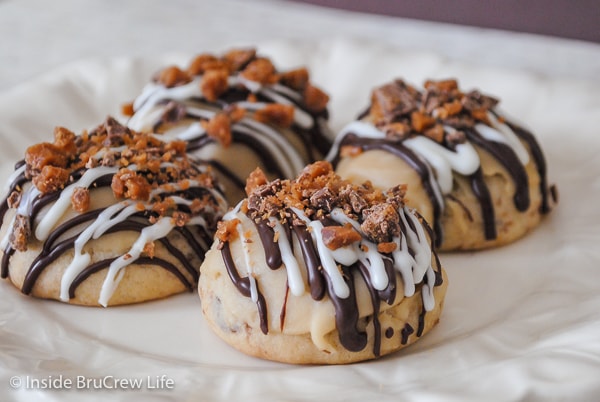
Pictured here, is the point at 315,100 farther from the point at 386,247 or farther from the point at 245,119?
the point at 386,247

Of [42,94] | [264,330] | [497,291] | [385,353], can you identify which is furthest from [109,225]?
[42,94]

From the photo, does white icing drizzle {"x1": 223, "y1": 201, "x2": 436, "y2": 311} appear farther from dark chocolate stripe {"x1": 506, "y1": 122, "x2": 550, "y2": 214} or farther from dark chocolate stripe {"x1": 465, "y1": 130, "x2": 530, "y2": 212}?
dark chocolate stripe {"x1": 506, "y1": 122, "x2": 550, "y2": 214}

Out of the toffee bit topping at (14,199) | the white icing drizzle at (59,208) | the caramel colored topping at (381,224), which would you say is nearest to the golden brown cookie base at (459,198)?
the caramel colored topping at (381,224)

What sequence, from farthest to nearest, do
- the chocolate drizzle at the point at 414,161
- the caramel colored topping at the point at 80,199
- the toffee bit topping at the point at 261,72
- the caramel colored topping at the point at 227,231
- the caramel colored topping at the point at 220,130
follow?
the toffee bit topping at the point at 261,72 < the caramel colored topping at the point at 220,130 < the chocolate drizzle at the point at 414,161 < the caramel colored topping at the point at 80,199 < the caramel colored topping at the point at 227,231

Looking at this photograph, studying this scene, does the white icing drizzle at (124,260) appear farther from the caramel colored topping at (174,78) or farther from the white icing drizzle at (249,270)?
the caramel colored topping at (174,78)

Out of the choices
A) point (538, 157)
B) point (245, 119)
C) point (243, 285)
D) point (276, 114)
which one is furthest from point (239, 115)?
point (538, 157)

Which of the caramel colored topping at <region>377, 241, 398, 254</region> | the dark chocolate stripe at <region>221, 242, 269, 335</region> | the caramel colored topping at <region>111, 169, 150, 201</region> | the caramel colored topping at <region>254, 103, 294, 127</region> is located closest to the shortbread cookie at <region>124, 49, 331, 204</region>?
the caramel colored topping at <region>254, 103, 294, 127</region>

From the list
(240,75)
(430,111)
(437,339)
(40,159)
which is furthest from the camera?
(240,75)

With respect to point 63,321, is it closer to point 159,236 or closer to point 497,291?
point 159,236
